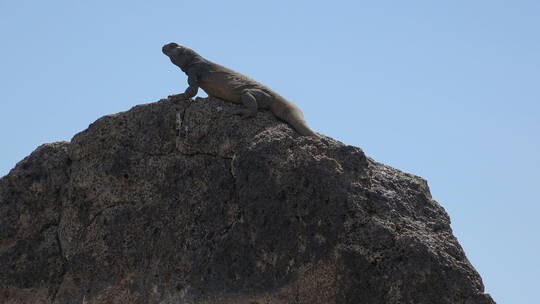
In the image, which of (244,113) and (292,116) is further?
(292,116)

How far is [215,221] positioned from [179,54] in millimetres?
3190

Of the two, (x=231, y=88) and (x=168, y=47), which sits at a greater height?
(x=168, y=47)

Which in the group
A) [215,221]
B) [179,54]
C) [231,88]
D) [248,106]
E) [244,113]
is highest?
[179,54]

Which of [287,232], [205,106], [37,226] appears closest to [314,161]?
[287,232]

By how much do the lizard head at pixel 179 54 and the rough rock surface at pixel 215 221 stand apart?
165 cm

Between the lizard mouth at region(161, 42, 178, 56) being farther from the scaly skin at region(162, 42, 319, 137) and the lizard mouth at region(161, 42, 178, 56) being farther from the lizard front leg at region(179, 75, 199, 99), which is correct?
the lizard front leg at region(179, 75, 199, 99)

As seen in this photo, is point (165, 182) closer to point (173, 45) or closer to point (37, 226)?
point (37, 226)

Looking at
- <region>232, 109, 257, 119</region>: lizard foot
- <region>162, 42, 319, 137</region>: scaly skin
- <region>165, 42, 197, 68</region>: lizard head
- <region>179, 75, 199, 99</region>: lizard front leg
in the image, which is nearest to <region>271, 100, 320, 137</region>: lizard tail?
<region>162, 42, 319, 137</region>: scaly skin

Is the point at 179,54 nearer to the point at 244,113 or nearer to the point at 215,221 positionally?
the point at 244,113

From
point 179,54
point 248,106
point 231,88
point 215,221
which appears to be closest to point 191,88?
point 231,88

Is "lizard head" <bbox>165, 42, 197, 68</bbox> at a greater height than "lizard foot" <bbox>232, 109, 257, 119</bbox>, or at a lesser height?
greater

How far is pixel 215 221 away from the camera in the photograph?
10.4 m

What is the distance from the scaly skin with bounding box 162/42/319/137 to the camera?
11.1 m

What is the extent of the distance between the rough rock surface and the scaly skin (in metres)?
0.21
